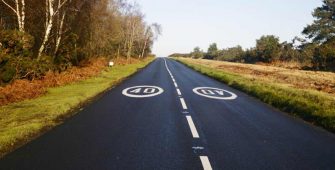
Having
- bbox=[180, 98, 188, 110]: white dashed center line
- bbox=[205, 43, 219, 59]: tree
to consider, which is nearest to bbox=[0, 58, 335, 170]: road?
bbox=[180, 98, 188, 110]: white dashed center line

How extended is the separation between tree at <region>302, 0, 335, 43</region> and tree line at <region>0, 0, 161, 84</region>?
1354 inches

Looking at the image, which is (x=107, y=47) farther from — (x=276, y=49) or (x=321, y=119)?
(x=321, y=119)

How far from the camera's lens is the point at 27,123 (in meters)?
9.19

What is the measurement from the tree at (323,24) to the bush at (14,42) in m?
53.5

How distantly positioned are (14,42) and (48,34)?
3964mm

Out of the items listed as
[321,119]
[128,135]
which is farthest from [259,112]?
[128,135]

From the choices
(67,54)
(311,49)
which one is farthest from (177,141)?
(311,49)

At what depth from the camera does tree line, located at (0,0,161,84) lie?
681 inches

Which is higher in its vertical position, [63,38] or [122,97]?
[63,38]

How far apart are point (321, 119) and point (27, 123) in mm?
8509

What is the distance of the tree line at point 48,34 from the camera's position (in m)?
17.3

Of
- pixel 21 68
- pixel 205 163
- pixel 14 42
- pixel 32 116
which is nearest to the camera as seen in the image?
pixel 205 163

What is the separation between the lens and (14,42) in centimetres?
1723

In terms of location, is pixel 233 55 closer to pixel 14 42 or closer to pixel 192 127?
pixel 14 42
